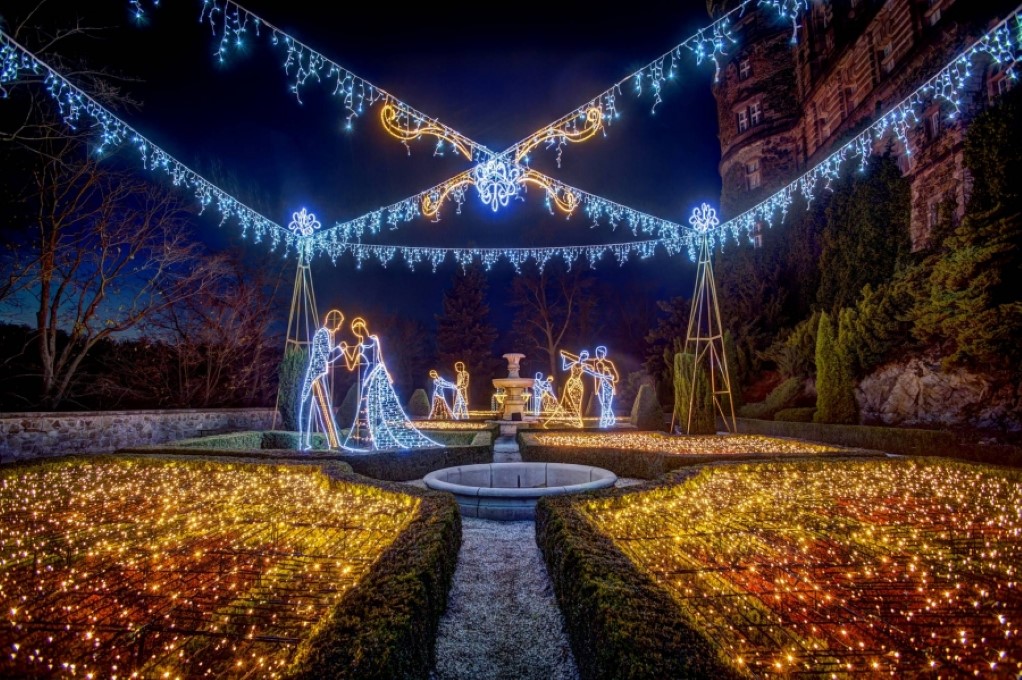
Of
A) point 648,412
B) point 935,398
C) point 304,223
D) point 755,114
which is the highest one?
point 755,114

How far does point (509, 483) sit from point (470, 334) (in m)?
23.0

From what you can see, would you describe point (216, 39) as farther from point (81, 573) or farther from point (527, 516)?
point (527, 516)

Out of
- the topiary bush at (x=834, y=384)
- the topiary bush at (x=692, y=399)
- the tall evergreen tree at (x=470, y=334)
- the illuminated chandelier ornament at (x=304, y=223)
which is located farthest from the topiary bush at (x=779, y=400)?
the tall evergreen tree at (x=470, y=334)

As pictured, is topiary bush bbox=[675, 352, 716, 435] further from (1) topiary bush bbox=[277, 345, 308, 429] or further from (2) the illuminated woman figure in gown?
(1) topiary bush bbox=[277, 345, 308, 429]

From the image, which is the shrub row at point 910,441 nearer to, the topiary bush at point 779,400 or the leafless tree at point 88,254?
the topiary bush at point 779,400

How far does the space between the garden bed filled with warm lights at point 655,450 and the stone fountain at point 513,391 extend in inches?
230

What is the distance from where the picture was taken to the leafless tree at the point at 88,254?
1063 centimetres

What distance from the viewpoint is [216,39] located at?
5320 mm

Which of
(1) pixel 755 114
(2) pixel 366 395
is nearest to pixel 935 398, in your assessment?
(2) pixel 366 395

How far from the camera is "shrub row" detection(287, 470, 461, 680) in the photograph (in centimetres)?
161

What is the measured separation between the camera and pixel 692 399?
9.86 meters

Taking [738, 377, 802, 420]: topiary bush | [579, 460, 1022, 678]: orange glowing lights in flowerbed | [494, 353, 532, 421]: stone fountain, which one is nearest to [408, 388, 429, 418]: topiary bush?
[494, 353, 532, 421]: stone fountain

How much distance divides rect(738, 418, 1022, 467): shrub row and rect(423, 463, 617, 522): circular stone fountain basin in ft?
19.9

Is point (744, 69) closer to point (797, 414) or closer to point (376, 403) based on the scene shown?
point (797, 414)
